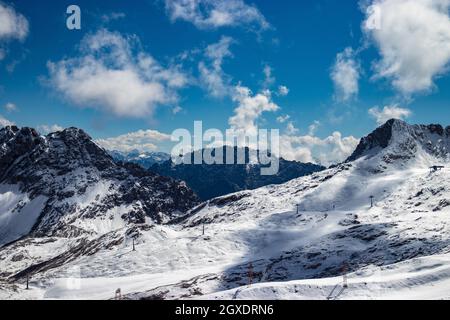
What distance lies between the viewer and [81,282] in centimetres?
11212

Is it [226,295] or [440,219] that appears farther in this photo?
[440,219]

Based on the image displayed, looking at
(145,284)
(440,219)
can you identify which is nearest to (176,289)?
(145,284)

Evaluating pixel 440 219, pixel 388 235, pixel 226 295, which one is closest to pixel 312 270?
pixel 388 235

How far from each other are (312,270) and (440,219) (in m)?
41.8

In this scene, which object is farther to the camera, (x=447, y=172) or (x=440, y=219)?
(x=447, y=172)

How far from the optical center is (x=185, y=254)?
129m

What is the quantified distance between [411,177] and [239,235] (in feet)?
338

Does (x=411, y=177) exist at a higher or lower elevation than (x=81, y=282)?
higher

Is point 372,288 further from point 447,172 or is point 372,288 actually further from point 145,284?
point 447,172
